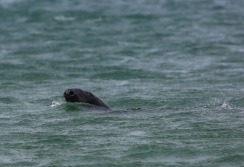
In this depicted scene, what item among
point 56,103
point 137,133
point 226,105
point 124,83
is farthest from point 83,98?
point 124,83

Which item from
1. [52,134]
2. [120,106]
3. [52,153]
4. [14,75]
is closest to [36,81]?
[14,75]

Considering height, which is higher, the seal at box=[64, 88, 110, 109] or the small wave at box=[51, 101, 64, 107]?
the seal at box=[64, 88, 110, 109]

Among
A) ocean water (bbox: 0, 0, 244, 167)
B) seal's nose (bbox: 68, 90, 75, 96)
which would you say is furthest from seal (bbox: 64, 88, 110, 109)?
ocean water (bbox: 0, 0, 244, 167)

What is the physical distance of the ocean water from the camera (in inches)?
446

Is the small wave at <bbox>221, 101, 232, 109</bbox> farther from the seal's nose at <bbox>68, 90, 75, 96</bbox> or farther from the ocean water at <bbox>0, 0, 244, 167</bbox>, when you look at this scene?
the seal's nose at <bbox>68, 90, 75, 96</bbox>

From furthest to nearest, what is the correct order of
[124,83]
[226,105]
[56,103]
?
1. [124,83]
2. [56,103]
3. [226,105]

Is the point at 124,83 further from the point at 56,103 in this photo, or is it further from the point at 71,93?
the point at 71,93

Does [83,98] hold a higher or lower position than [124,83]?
higher

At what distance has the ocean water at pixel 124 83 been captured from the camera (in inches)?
446

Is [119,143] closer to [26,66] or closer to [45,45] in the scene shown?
[26,66]

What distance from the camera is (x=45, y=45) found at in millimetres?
25344

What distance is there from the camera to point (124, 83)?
59.7 feet

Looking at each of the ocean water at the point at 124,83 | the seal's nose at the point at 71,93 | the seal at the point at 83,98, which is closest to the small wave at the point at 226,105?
the ocean water at the point at 124,83

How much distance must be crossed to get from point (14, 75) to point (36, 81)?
3.04ft
